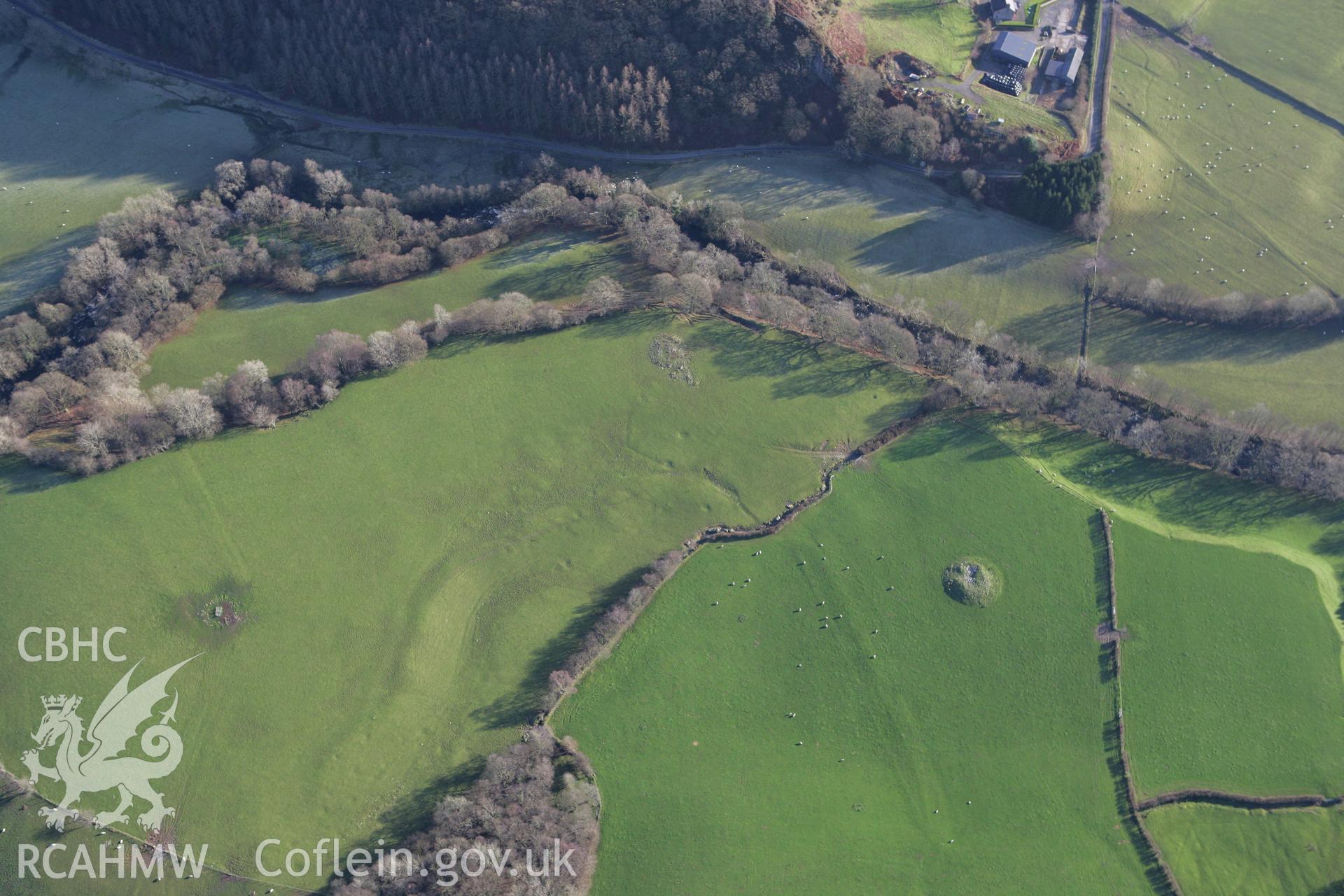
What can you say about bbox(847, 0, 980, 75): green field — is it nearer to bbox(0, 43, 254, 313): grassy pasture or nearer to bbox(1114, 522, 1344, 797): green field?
bbox(1114, 522, 1344, 797): green field

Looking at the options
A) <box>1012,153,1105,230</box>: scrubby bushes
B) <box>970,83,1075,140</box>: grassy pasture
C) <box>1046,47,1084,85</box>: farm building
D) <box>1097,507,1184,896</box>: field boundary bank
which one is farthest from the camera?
<box>1046,47,1084,85</box>: farm building

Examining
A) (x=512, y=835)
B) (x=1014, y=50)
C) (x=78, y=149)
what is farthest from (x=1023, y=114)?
(x=78, y=149)

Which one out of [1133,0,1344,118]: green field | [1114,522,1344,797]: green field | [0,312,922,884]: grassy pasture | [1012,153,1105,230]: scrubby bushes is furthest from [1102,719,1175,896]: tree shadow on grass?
[1133,0,1344,118]: green field

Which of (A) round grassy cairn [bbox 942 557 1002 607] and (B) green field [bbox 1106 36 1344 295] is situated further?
(B) green field [bbox 1106 36 1344 295]

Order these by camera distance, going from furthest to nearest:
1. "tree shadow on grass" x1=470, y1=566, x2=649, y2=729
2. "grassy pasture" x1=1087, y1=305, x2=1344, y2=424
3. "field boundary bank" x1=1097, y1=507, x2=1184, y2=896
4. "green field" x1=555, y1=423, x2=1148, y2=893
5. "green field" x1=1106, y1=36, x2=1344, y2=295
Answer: "green field" x1=1106, y1=36, x2=1344, y2=295, "grassy pasture" x1=1087, y1=305, x2=1344, y2=424, "tree shadow on grass" x1=470, y1=566, x2=649, y2=729, "field boundary bank" x1=1097, y1=507, x2=1184, y2=896, "green field" x1=555, y1=423, x2=1148, y2=893

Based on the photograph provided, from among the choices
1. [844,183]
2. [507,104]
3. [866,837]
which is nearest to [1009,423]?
[844,183]

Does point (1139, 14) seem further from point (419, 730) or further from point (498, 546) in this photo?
point (419, 730)

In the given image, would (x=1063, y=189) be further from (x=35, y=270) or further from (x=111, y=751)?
(x=35, y=270)

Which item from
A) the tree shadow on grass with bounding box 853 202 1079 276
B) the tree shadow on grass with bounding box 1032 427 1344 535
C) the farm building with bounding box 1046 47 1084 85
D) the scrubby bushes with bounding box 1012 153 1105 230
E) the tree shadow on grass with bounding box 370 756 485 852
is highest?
the farm building with bounding box 1046 47 1084 85
